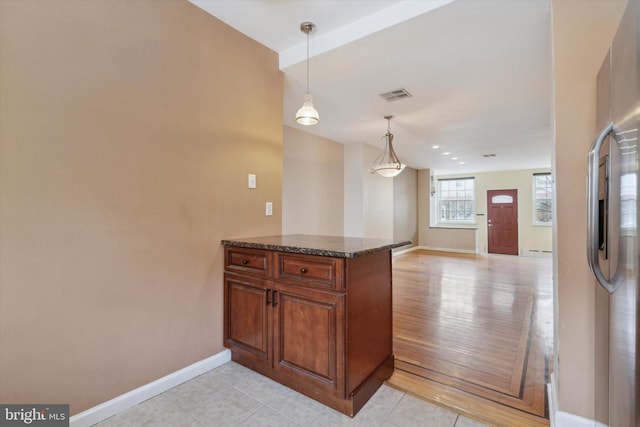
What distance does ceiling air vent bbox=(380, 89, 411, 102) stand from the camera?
125 inches

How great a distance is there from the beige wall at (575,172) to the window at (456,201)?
9024mm

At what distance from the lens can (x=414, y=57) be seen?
246 cm

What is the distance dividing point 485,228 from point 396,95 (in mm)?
7838

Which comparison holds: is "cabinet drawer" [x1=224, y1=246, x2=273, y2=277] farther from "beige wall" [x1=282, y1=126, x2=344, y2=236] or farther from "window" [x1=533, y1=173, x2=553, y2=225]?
"window" [x1=533, y1=173, x2=553, y2=225]

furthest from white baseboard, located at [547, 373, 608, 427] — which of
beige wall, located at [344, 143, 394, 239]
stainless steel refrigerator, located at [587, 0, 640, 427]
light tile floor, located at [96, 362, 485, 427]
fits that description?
beige wall, located at [344, 143, 394, 239]

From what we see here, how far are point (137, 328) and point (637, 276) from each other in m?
2.22

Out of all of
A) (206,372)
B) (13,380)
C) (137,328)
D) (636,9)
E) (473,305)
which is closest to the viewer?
(636,9)

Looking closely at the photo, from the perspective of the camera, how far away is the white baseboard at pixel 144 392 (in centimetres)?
150

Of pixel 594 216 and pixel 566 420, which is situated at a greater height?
pixel 594 216

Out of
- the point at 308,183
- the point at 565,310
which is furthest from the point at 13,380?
the point at 308,183

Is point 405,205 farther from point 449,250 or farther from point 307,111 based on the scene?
point 307,111

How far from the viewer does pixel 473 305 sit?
3553 millimetres

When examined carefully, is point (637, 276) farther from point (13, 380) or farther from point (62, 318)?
point (13, 380)

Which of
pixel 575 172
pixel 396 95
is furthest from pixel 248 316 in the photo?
pixel 396 95
